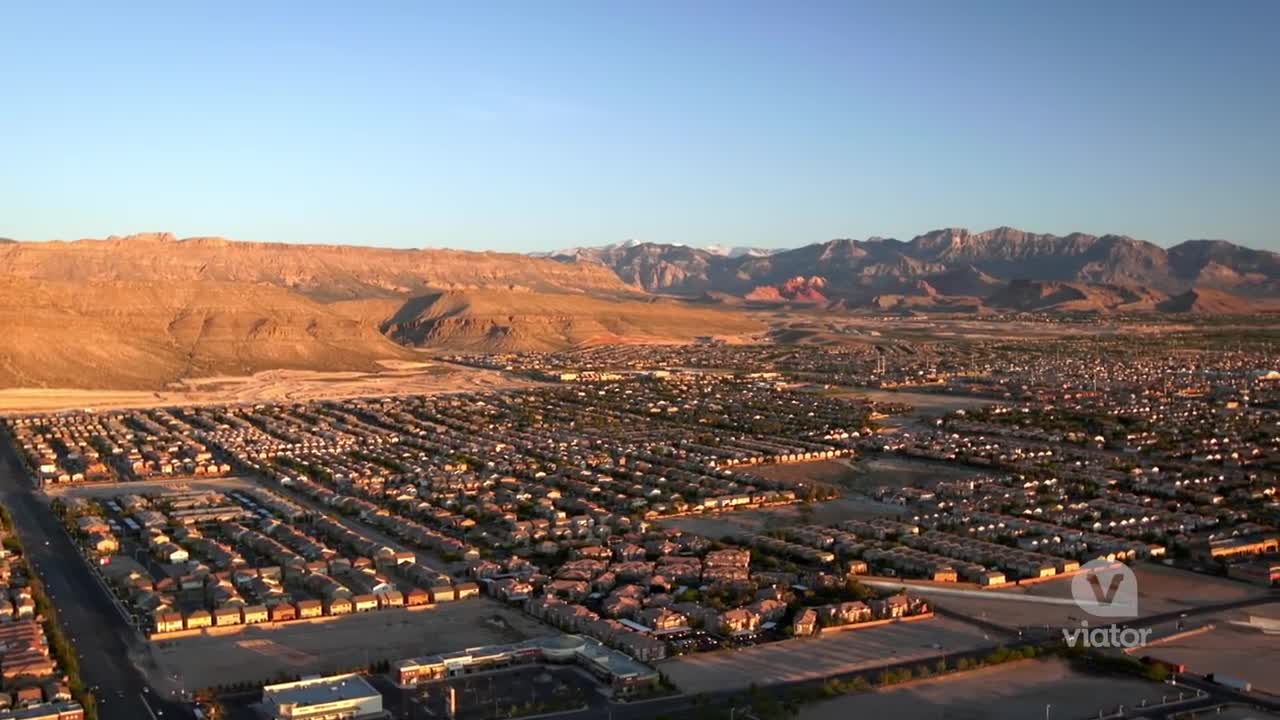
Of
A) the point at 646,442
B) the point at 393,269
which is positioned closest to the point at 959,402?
the point at 646,442

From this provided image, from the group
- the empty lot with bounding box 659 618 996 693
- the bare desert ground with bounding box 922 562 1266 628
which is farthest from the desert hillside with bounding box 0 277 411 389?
the bare desert ground with bounding box 922 562 1266 628

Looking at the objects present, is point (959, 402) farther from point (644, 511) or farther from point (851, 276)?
point (851, 276)

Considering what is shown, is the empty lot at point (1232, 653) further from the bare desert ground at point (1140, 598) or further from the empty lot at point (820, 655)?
the empty lot at point (820, 655)

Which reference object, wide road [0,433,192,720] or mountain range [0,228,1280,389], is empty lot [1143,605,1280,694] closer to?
wide road [0,433,192,720]

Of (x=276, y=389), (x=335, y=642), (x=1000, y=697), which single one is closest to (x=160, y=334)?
(x=276, y=389)

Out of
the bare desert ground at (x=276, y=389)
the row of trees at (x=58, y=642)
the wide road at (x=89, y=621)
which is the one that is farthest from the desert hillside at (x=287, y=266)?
the row of trees at (x=58, y=642)

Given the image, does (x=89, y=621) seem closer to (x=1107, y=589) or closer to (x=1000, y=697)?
(x=1000, y=697)
